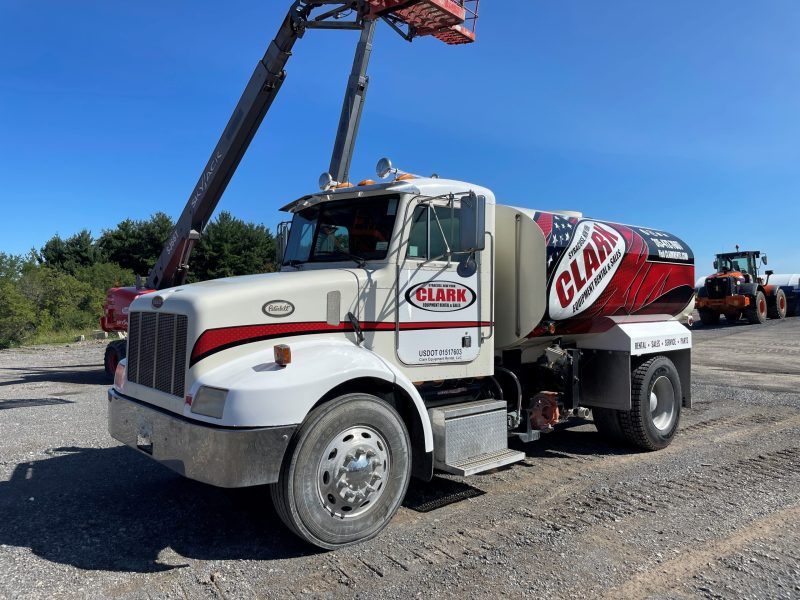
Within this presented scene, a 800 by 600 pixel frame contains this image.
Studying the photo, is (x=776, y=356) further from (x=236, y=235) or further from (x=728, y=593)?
(x=236, y=235)

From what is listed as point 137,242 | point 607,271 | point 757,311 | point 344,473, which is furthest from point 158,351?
point 137,242

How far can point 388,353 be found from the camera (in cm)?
454

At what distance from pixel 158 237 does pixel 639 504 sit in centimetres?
4302

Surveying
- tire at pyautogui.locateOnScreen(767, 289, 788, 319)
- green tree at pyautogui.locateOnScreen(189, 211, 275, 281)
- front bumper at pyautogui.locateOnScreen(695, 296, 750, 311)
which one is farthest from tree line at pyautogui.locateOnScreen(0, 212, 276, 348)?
tire at pyautogui.locateOnScreen(767, 289, 788, 319)

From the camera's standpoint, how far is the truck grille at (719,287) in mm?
24547

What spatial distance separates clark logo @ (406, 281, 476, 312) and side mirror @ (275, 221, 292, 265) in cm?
155

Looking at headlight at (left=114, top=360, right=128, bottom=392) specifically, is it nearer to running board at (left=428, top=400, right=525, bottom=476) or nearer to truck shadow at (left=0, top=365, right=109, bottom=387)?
running board at (left=428, top=400, right=525, bottom=476)

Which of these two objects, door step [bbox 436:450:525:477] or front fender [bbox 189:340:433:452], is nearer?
front fender [bbox 189:340:433:452]

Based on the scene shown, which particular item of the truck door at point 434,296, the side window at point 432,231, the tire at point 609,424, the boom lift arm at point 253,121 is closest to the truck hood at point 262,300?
the truck door at point 434,296

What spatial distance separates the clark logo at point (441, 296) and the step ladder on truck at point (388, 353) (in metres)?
0.01

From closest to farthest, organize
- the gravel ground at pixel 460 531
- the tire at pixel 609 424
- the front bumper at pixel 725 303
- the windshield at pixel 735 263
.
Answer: the gravel ground at pixel 460 531 < the tire at pixel 609 424 < the front bumper at pixel 725 303 < the windshield at pixel 735 263

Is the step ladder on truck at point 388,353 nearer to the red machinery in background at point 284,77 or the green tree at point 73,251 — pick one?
the red machinery in background at point 284,77

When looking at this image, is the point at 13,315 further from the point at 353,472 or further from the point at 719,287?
the point at 719,287

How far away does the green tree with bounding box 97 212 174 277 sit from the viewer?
42.5 metres
